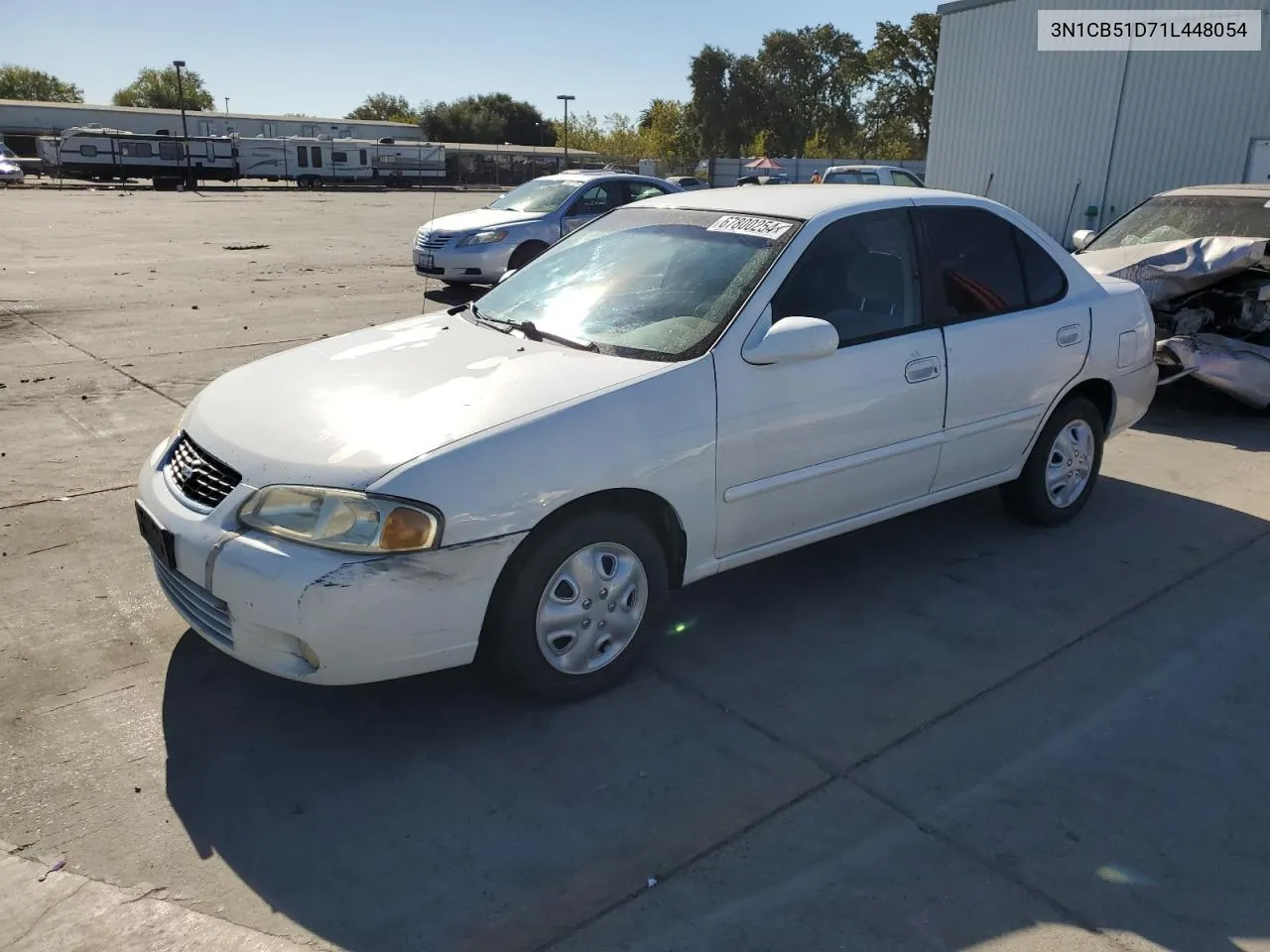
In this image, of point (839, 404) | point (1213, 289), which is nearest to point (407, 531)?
point (839, 404)

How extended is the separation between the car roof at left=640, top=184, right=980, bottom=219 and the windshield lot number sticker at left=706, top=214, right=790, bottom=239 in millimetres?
55

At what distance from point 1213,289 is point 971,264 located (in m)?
4.08

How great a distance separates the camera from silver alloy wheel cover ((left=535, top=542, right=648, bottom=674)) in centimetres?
322

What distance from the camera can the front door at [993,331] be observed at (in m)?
4.30

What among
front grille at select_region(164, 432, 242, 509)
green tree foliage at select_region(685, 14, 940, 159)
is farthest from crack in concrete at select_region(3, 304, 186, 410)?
green tree foliage at select_region(685, 14, 940, 159)

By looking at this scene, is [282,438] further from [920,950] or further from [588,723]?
[920,950]

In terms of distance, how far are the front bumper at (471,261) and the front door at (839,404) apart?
906 centimetres

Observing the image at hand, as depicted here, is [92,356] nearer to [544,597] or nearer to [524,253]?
[524,253]

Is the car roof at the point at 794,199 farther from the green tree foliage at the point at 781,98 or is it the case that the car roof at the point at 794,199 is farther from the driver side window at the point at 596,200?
the green tree foliage at the point at 781,98

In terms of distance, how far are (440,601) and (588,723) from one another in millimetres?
709

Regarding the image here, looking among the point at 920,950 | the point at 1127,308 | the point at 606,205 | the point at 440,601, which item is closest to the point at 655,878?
the point at 920,950

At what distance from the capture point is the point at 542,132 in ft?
290

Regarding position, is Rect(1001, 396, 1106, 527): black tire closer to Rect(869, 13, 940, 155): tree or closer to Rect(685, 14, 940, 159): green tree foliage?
Rect(869, 13, 940, 155): tree

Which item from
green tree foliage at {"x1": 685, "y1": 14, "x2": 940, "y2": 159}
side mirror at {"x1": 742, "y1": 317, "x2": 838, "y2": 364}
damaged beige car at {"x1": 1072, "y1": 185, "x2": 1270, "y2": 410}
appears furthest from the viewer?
green tree foliage at {"x1": 685, "y1": 14, "x2": 940, "y2": 159}
